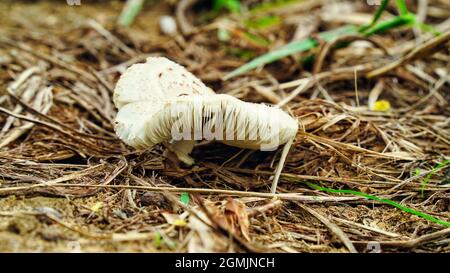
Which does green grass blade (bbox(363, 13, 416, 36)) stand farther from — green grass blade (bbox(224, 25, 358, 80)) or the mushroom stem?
the mushroom stem

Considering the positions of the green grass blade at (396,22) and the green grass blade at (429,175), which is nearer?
the green grass blade at (429,175)

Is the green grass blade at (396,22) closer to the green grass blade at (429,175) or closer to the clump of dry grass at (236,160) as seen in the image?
the clump of dry grass at (236,160)

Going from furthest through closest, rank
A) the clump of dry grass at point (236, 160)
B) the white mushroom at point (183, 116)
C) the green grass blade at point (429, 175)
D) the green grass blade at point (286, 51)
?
the green grass blade at point (286, 51) → the green grass blade at point (429, 175) → the white mushroom at point (183, 116) → the clump of dry grass at point (236, 160)

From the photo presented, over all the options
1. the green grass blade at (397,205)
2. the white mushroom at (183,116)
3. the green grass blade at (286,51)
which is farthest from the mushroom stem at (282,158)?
the green grass blade at (286,51)

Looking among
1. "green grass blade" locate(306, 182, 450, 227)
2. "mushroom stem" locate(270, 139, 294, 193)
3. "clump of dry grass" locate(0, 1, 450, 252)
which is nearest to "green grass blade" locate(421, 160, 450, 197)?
"clump of dry grass" locate(0, 1, 450, 252)

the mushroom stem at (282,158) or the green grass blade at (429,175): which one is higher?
the mushroom stem at (282,158)

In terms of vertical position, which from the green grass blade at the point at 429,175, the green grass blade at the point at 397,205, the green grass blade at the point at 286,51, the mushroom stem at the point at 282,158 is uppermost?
the green grass blade at the point at 286,51

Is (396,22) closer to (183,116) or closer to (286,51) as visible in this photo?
(286,51)

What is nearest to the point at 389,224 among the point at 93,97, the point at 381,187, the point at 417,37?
the point at 381,187
